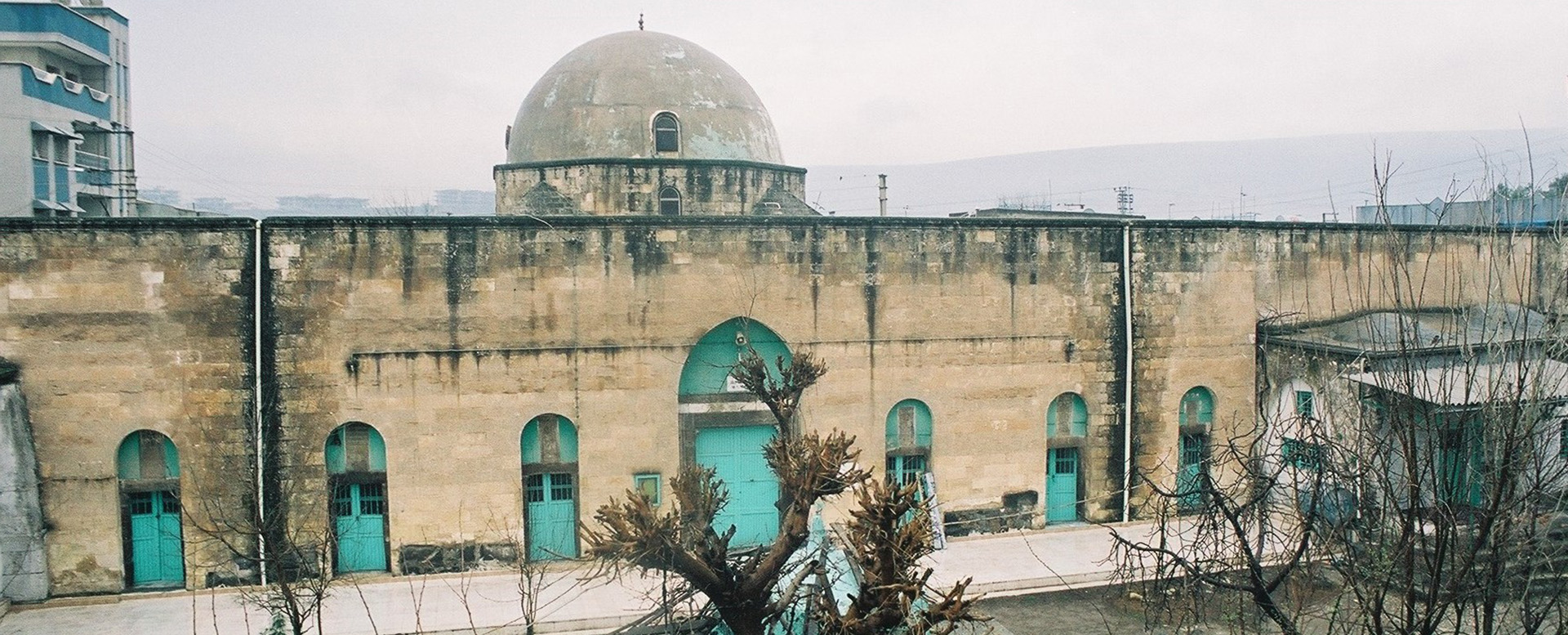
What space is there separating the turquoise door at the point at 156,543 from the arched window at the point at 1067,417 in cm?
1434

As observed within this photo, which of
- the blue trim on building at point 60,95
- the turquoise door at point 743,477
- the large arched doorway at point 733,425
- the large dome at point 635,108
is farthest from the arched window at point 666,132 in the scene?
the blue trim on building at point 60,95

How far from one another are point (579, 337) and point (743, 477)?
367cm

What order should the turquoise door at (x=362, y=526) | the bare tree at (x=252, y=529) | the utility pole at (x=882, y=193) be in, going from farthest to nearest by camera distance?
the utility pole at (x=882, y=193), the turquoise door at (x=362, y=526), the bare tree at (x=252, y=529)

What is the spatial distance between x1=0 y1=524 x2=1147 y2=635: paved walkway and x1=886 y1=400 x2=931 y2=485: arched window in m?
1.63

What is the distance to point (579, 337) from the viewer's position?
16.5 meters

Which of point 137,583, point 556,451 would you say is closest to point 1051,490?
point 556,451

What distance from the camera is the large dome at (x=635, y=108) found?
22.8 m

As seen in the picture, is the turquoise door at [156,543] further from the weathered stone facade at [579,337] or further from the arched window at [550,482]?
the arched window at [550,482]

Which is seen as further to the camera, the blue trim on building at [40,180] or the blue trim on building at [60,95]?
the blue trim on building at [40,180]

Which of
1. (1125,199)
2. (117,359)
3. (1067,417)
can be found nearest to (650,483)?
(1067,417)

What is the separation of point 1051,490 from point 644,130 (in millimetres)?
11668

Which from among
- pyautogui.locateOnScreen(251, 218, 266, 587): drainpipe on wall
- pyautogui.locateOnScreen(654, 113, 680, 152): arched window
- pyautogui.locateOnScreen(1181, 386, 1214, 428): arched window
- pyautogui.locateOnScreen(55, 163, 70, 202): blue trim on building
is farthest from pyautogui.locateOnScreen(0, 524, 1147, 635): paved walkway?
pyautogui.locateOnScreen(55, 163, 70, 202): blue trim on building

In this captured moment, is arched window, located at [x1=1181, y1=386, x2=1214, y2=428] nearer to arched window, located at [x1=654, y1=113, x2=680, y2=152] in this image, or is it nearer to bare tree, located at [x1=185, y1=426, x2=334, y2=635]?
arched window, located at [x1=654, y1=113, x2=680, y2=152]

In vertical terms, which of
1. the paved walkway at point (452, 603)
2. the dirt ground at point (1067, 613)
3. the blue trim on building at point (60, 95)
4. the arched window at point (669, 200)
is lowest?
the dirt ground at point (1067, 613)
